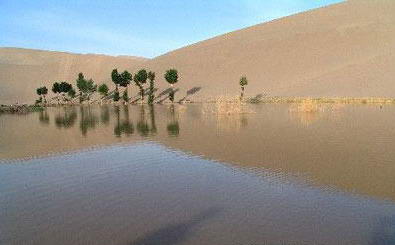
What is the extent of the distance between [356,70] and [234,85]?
67.4 ft

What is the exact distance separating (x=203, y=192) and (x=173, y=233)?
3.04 metres

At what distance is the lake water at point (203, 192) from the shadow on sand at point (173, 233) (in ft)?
0.06

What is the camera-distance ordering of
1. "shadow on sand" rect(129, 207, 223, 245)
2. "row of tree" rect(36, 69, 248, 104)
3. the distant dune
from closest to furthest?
1. "shadow on sand" rect(129, 207, 223, 245)
2. the distant dune
3. "row of tree" rect(36, 69, 248, 104)

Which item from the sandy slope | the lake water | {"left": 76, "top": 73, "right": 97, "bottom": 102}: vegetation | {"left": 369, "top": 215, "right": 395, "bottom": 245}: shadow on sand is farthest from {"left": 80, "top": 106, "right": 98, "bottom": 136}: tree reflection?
the sandy slope

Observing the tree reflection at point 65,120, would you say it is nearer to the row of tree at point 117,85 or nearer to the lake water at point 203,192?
the lake water at point 203,192

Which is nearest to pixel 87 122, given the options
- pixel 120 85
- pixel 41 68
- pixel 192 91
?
pixel 192 91

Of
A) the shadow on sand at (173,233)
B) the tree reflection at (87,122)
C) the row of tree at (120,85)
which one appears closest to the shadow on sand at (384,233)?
the shadow on sand at (173,233)

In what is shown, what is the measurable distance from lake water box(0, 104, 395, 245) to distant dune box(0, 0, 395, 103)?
44.6 metres

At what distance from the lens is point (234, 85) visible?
78438 millimetres

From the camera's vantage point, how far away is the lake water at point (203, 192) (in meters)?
8.09

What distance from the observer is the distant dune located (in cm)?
6625

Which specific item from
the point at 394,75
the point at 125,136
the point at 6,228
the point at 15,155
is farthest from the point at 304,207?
the point at 394,75

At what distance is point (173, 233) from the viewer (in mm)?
8086

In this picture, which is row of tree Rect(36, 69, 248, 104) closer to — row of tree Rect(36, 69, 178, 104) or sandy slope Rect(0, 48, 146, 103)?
row of tree Rect(36, 69, 178, 104)
